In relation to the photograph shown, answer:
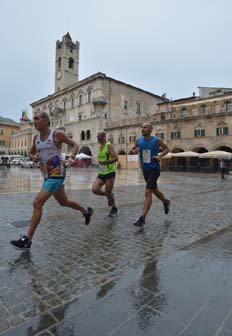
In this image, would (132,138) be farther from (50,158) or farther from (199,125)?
(50,158)

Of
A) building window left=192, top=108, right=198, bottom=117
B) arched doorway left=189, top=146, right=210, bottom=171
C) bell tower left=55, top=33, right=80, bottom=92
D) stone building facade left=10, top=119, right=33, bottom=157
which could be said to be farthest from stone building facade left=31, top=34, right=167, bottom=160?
stone building facade left=10, top=119, right=33, bottom=157

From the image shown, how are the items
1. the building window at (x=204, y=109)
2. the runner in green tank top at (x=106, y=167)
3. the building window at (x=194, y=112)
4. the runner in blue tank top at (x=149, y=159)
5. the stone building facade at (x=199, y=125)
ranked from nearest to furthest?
1. the runner in blue tank top at (x=149, y=159)
2. the runner in green tank top at (x=106, y=167)
3. the stone building facade at (x=199, y=125)
4. the building window at (x=204, y=109)
5. the building window at (x=194, y=112)

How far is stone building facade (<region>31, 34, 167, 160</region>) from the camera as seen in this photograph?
151ft

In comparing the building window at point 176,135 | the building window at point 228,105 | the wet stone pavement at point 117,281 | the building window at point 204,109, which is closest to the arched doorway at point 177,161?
the building window at point 176,135

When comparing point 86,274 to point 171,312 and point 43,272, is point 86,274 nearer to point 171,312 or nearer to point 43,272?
point 43,272

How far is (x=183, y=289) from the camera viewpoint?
7.81 ft

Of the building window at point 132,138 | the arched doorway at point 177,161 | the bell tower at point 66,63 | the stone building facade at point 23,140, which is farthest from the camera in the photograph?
the stone building facade at point 23,140

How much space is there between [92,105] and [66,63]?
61.7 ft

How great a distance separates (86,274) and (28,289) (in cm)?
63

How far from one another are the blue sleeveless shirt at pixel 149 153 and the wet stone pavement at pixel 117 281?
47.9 inches

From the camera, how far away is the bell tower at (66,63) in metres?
60.1

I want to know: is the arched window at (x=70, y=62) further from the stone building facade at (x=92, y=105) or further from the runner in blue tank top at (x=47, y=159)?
the runner in blue tank top at (x=47, y=159)

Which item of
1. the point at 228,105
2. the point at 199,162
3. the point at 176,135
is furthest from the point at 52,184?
the point at 176,135

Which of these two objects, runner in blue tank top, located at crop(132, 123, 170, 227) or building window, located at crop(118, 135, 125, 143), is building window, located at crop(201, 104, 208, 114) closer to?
building window, located at crop(118, 135, 125, 143)
